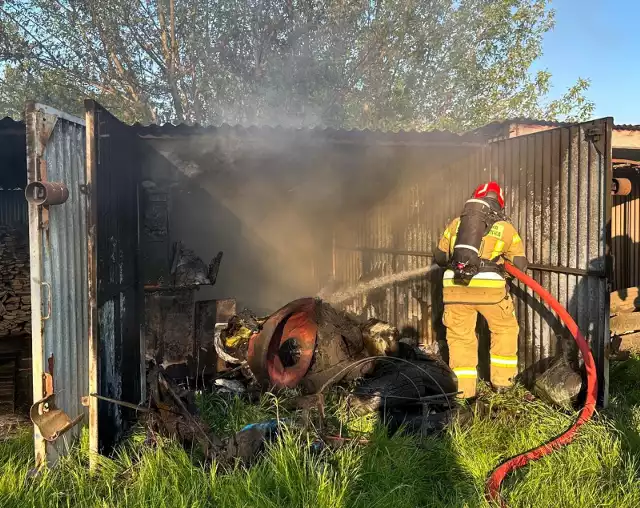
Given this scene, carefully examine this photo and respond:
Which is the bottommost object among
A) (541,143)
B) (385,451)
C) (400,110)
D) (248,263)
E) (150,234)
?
(385,451)

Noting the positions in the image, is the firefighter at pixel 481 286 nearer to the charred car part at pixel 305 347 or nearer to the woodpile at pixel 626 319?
the charred car part at pixel 305 347

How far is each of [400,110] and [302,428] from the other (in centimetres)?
1436

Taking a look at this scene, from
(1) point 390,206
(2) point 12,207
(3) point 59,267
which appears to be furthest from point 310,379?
(2) point 12,207

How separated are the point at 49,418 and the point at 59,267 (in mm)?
A: 1046

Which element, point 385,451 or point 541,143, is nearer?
point 385,451

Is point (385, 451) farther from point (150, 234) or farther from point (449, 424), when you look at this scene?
point (150, 234)

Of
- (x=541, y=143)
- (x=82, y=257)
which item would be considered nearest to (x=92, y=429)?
(x=82, y=257)

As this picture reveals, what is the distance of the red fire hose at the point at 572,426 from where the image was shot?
9.57 ft

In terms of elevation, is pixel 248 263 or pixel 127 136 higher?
pixel 127 136

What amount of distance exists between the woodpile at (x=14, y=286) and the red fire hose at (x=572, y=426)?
16.2ft

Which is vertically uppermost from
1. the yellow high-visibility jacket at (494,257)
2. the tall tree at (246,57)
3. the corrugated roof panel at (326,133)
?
the tall tree at (246,57)

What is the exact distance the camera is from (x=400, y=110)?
51.4ft

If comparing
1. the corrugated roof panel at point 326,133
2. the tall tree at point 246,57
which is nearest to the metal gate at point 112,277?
the corrugated roof panel at point 326,133

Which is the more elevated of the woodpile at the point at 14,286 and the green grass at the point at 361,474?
the woodpile at the point at 14,286
